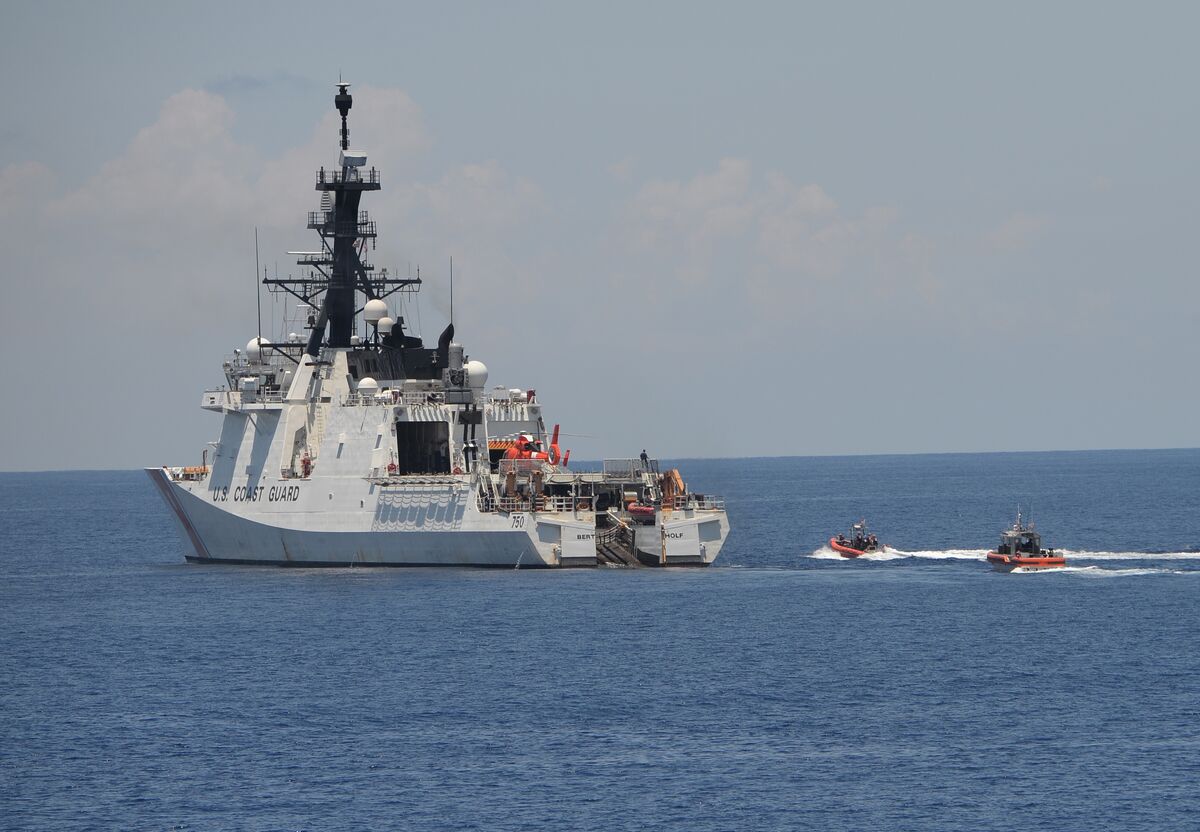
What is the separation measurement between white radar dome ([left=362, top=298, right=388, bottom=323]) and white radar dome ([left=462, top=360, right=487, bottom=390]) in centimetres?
415

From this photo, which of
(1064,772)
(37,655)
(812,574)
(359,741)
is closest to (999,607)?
(812,574)

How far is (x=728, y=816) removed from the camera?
30609mm

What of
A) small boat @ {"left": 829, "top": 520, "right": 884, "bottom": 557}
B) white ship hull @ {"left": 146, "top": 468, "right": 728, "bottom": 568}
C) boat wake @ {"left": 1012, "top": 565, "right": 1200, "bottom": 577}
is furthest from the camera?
small boat @ {"left": 829, "top": 520, "right": 884, "bottom": 557}

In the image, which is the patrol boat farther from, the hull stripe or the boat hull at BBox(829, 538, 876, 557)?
the boat hull at BBox(829, 538, 876, 557)

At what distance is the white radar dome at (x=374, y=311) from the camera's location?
6856 cm

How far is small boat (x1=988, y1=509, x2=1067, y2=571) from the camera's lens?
6266 centimetres

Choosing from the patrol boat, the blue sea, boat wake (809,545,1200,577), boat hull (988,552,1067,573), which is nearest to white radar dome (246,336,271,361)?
the patrol boat

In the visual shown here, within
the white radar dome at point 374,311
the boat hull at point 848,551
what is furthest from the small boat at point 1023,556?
the white radar dome at point 374,311

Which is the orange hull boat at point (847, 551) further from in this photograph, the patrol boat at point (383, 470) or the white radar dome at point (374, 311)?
the white radar dome at point (374, 311)

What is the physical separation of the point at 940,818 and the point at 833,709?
848 cm

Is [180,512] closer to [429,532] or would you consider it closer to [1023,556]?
[429,532]

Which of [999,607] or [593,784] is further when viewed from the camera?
[999,607]

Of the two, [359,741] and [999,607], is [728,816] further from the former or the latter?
[999,607]

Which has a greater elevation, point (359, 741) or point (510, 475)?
point (510, 475)
